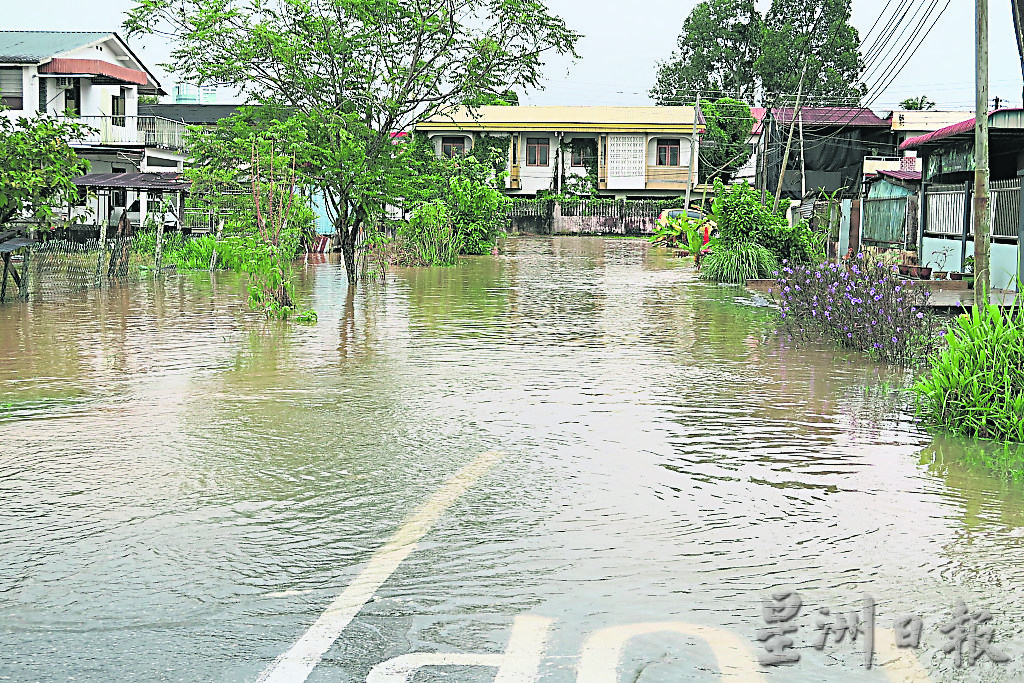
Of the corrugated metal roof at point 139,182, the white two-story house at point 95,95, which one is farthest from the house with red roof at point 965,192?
the white two-story house at point 95,95

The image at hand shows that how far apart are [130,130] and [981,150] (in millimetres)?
36214

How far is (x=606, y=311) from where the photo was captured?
20047mm

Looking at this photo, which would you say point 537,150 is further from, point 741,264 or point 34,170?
point 34,170

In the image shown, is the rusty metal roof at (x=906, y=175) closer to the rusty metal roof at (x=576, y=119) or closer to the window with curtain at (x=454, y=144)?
the rusty metal roof at (x=576, y=119)

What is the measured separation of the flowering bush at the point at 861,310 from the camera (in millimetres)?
13289

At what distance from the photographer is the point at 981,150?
13.2 meters

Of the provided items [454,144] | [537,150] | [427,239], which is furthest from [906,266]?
[454,144]

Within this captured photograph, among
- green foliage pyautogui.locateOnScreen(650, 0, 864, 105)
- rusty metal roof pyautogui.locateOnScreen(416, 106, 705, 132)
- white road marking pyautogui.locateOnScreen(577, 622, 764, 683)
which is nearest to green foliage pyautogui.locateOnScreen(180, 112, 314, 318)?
white road marking pyautogui.locateOnScreen(577, 622, 764, 683)

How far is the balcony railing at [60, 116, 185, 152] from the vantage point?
142ft

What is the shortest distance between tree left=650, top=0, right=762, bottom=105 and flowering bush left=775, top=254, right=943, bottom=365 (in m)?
64.4

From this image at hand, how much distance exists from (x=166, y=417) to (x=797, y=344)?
7974 mm

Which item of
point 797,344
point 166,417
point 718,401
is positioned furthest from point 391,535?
point 797,344

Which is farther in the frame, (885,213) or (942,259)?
(885,213)

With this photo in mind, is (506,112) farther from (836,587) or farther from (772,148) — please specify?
(836,587)
